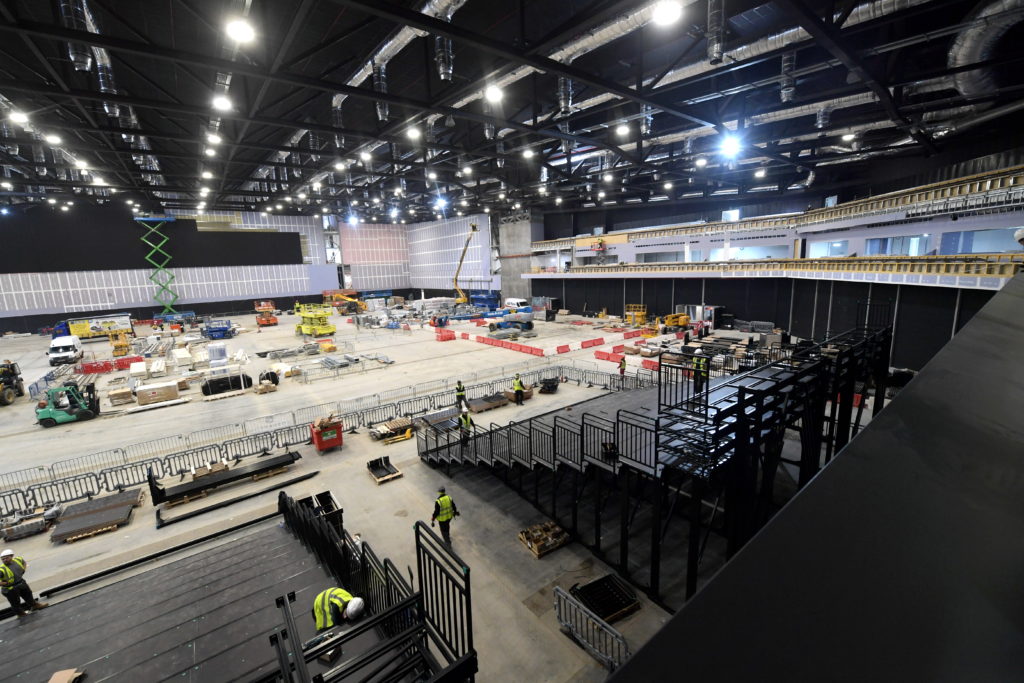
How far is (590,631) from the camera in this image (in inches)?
315

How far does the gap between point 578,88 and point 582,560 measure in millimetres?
17738

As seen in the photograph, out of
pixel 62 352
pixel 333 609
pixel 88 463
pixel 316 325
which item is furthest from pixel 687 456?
pixel 62 352

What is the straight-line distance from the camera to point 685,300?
43969mm

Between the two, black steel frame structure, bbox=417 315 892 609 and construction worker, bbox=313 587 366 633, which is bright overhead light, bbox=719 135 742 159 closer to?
black steel frame structure, bbox=417 315 892 609

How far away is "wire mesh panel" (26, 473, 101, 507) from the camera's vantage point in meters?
13.6

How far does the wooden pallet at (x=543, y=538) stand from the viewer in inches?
400

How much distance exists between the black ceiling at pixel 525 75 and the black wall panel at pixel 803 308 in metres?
8.63

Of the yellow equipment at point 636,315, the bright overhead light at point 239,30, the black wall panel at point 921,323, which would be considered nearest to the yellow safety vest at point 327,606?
the bright overhead light at point 239,30

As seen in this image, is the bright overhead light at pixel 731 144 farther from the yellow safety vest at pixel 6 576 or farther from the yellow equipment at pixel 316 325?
the yellow equipment at pixel 316 325

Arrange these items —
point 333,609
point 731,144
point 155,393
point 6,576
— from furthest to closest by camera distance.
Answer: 1. point 155,393
2. point 731,144
3. point 6,576
4. point 333,609

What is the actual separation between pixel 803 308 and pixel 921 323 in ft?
44.8

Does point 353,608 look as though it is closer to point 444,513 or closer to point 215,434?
point 444,513

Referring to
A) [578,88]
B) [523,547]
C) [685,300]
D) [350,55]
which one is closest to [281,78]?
[350,55]

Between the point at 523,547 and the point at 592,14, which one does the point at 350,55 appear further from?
the point at 523,547
